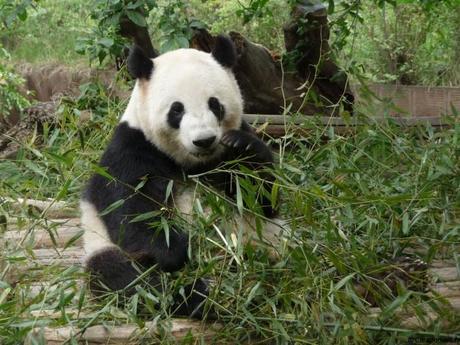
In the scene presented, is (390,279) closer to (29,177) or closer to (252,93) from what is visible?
(29,177)

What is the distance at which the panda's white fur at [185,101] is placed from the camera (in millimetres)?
3229

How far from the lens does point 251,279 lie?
115 inches

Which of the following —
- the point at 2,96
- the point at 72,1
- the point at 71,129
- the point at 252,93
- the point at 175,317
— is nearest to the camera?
the point at 175,317

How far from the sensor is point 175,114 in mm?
3303

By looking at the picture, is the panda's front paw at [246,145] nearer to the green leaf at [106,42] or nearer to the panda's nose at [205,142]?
the panda's nose at [205,142]

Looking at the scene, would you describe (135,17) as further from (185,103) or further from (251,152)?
(251,152)

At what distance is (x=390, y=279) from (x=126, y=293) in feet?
3.37

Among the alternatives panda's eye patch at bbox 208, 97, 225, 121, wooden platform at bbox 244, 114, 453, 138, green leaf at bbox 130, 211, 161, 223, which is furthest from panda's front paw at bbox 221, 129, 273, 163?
wooden platform at bbox 244, 114, 453, 138

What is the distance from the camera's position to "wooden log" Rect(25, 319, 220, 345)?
2742 mm

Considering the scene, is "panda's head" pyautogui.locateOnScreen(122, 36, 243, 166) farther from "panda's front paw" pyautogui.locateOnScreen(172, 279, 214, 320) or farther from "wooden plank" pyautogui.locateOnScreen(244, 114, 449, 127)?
→ "wooden plank" pyautogui.locateOnScreen(244, 114, 449, 127)

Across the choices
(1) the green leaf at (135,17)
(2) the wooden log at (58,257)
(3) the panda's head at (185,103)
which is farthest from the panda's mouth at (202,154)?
(1) the green leaf at (135,17)

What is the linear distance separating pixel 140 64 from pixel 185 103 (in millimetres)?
345

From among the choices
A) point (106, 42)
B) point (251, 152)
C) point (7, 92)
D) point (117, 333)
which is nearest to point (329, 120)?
point (251, 152)

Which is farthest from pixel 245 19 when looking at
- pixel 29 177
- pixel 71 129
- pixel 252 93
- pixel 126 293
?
pixel 126 293
